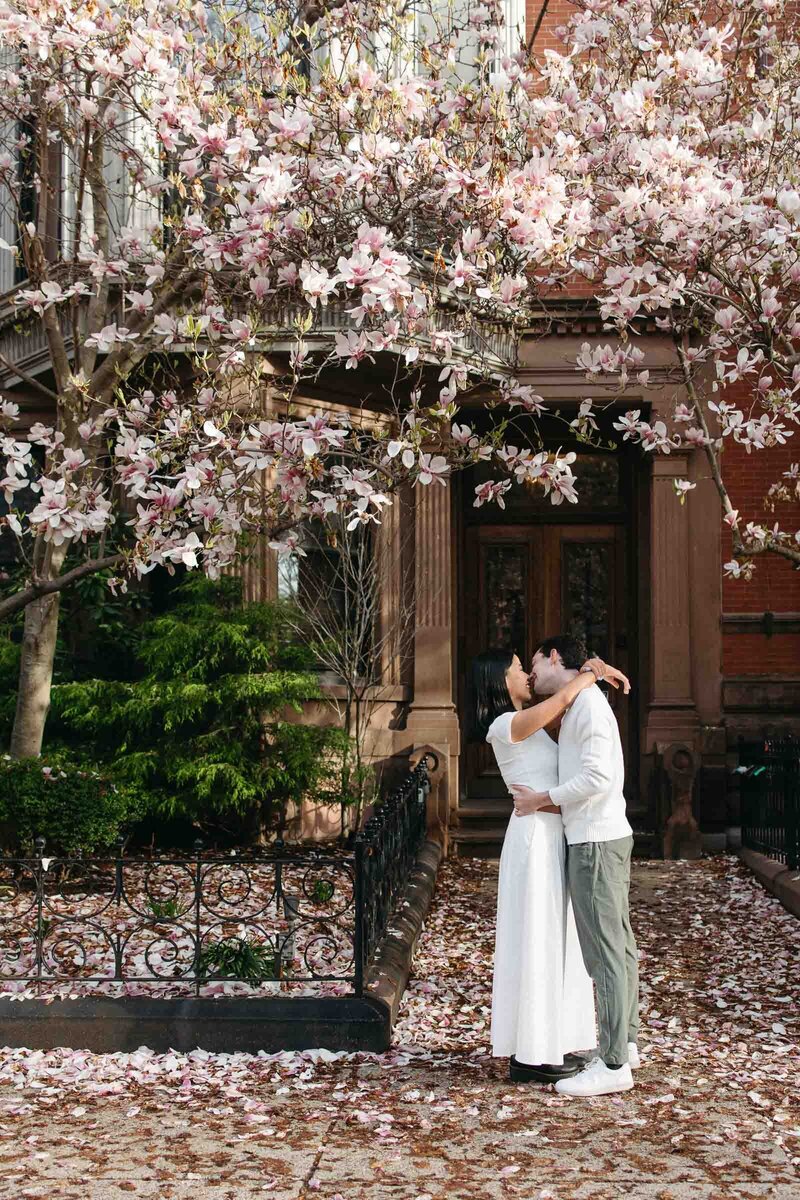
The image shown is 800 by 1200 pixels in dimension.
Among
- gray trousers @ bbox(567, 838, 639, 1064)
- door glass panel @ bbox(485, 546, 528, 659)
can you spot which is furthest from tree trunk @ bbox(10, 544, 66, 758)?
door glass panel @ bbox(485, 546, 528, 659)

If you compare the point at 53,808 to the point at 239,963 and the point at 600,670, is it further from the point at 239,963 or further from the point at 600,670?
the point at 600,670

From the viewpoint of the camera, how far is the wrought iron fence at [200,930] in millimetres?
6609

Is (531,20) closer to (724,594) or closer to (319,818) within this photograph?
(724,594)

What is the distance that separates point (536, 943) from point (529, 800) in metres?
0.62

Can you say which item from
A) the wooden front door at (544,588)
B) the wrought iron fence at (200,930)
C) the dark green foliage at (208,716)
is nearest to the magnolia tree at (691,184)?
the wrought iron fence at (200,930)

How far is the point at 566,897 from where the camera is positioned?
5.82 metres

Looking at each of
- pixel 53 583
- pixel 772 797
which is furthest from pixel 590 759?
pixel 772 797

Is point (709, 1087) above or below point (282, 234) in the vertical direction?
below

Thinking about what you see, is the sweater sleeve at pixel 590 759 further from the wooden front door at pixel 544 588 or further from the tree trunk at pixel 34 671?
the wooden front door at pixel 544 588

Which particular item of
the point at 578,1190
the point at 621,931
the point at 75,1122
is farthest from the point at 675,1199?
the point at 75,1122

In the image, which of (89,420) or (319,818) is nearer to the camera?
(89,420)

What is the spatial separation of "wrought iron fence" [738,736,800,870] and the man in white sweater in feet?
18.6

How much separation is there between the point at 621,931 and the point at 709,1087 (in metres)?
0.84

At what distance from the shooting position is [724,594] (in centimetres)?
1373
